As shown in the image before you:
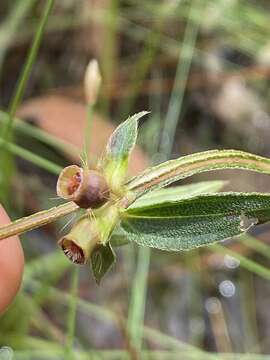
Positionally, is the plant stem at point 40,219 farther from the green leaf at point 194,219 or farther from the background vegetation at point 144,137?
the background vegetation at point 144,137

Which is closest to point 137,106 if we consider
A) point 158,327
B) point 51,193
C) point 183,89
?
point 183,89

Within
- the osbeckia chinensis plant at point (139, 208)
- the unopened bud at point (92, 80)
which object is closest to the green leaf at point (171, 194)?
the osbeckia chinensis plant at point (139, 208)

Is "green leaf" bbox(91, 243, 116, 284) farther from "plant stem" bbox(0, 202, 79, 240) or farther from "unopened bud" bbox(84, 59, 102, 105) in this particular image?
"unopened bud" bbox(84, 59, 102, 105)

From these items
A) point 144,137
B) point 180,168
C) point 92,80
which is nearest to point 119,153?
point 180,168

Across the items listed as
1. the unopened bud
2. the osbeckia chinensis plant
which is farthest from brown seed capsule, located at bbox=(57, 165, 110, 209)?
the unopened bud

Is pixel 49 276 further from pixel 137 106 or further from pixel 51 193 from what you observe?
pixel 137 106

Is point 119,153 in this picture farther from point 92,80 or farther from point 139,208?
point 92,80
